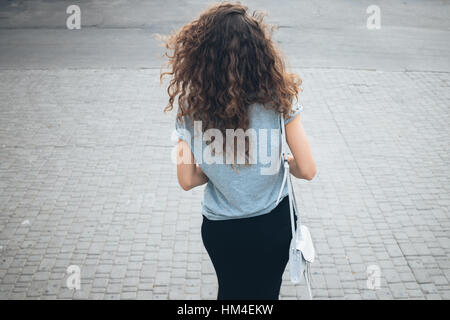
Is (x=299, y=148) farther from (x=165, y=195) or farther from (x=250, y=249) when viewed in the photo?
(x=165, y=195)

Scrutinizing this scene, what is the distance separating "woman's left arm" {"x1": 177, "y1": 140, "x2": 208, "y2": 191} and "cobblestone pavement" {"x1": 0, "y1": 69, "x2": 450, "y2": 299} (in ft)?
5.75

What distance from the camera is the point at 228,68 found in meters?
1.46

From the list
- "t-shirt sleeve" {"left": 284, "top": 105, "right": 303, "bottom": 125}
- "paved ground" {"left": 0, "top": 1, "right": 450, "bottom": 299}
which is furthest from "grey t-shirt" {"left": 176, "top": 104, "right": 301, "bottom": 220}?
"paved ground" {"left": 0, "top": 1, "right": 450, "bottom": 299}

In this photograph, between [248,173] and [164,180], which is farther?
[164,180]

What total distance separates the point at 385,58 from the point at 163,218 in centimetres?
633

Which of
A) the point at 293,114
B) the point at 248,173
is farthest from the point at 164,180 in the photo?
the point at 293,114

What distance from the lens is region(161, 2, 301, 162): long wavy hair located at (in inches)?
56.9

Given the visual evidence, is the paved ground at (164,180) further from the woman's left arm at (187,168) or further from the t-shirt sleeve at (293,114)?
the t-shirt sleeve at (293,114)

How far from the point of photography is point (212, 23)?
1446mm

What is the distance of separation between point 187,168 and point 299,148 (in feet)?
1.69

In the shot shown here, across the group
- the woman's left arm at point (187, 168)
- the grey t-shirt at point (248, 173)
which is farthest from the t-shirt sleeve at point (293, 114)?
the woman's left arm at point (187, 168)

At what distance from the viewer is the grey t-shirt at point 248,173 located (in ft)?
5.21

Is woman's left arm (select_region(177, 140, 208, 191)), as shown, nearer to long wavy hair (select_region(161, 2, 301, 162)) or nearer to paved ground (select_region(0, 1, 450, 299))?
long wavy hair (select_region(161, 2, 301, 162))

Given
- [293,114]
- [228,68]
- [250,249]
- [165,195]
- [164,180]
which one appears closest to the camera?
[228,68]
